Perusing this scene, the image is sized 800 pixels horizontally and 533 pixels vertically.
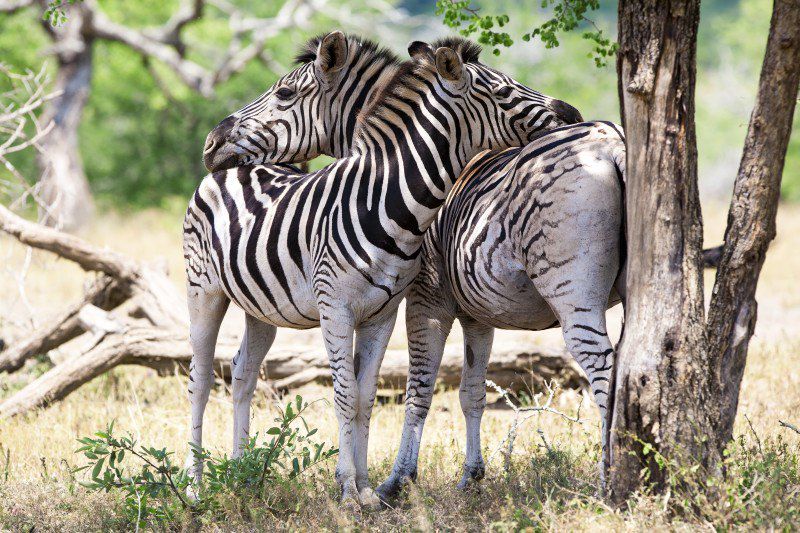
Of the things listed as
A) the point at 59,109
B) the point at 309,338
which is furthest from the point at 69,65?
the point at 309,338

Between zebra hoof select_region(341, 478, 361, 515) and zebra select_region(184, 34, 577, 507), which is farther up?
zebra select_region(184, 34, 577, 507)

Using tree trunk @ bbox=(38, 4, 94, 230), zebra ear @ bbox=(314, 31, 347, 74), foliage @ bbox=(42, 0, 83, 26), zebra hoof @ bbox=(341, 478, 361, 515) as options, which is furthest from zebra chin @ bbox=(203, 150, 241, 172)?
tree trunk @ bbox=(38, 4, 94, 230)

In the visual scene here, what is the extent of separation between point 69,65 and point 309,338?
13.0m

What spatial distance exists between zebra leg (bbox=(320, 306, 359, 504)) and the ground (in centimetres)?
17

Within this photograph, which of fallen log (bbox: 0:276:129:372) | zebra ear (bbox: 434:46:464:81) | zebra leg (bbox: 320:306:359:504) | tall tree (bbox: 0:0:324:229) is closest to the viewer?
zebra ear (bbox: 434:46:464:81)

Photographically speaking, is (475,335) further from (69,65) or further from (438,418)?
(69,65)

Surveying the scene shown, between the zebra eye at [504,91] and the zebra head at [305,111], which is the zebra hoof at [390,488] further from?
the zebra eye at [504,91]

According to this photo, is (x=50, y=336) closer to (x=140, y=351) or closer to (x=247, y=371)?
(x=140, y=351)

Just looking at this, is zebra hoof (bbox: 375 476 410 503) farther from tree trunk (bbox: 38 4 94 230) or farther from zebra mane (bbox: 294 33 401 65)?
tree trunk (bbox: 38 4 94 230)

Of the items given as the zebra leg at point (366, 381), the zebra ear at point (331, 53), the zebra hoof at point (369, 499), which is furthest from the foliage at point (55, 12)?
the zebra hoof at point (369, 499)

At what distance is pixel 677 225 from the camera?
12.7 feet

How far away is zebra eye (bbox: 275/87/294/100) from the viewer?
17.1 ft

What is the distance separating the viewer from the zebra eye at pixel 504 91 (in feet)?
15.1

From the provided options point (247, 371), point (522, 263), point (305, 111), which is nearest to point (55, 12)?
point (305, 111)
